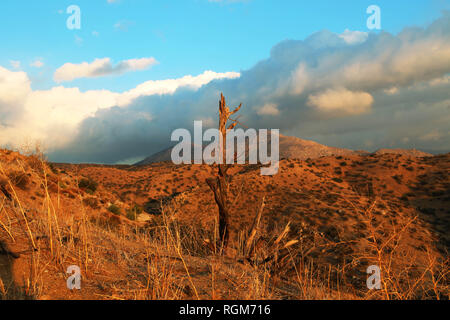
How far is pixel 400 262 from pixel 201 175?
124ft

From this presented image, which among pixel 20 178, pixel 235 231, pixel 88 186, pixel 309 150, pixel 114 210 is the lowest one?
pixel 235 231

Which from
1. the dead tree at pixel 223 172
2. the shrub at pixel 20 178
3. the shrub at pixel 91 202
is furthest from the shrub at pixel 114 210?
the dead tree at pixel 223 172

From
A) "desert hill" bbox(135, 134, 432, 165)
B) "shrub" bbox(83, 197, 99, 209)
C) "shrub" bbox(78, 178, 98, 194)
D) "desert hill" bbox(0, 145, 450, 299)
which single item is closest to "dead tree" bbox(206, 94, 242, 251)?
"desert hill" bbox(0, 145, 450, 299)

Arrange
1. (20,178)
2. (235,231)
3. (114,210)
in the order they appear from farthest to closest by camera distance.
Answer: (235,231) → (114,210) → (20,178)

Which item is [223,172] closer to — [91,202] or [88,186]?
[91,202]

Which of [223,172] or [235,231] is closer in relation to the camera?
[223,172]

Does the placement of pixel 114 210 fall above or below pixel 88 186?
below

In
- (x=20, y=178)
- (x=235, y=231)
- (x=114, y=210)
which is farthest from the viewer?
(x=235, y=231)

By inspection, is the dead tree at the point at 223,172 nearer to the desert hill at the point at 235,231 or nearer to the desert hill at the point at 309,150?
the desert hill at the point at 235,231

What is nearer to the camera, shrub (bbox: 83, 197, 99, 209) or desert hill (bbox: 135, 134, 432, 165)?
shrub (bbox: 83, 197, 99, 209)

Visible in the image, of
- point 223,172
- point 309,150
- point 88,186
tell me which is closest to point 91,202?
point 88,186

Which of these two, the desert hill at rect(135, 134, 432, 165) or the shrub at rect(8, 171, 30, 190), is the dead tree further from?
the desert hill at rect(135, 134, 432, 165)

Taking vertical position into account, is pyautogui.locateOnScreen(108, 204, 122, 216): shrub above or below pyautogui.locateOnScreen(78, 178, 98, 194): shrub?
below

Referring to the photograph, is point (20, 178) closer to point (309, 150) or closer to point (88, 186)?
point (88, 186)
